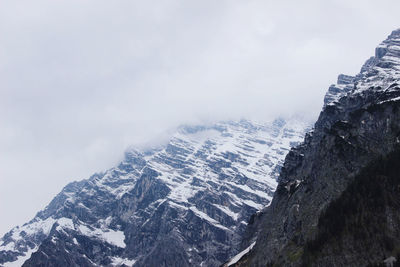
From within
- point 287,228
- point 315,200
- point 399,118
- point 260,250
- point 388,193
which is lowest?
point 260,250

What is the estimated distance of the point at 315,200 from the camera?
150m

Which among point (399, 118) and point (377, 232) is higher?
point (399, 118)

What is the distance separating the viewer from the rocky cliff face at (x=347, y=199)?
116 metres

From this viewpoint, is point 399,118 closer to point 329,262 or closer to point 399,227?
point 399,227

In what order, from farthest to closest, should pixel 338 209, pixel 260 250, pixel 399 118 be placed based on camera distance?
pixel 260 250 < pixel 399 118 < pixel 338 209

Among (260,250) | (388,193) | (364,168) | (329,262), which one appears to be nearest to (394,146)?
(364,168)

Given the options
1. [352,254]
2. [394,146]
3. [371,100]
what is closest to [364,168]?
[394,146]

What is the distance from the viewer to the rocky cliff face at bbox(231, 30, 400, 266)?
11650cm

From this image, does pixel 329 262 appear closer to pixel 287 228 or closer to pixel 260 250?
pixel 287 228

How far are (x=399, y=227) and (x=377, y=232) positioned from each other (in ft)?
18.8

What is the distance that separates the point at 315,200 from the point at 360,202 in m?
25.7

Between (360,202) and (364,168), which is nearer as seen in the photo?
(360,202)

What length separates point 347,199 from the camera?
130750 mm

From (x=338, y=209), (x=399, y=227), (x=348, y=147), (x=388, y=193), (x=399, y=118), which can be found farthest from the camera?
(x=348, y=147)
